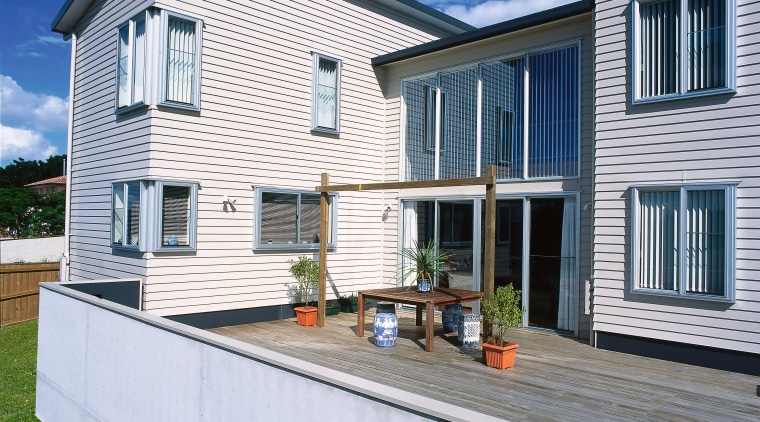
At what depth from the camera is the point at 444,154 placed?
10.2m

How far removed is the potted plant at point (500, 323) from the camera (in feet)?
20.6

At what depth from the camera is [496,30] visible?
907 centimetres

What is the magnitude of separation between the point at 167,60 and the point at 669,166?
22.9 feet

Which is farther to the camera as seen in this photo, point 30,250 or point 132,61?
point 30,250

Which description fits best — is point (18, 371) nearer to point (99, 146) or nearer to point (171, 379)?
point (99, 146)

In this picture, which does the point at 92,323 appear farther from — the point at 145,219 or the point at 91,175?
the point at 91,175


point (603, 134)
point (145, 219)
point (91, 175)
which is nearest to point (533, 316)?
point (603, 134)

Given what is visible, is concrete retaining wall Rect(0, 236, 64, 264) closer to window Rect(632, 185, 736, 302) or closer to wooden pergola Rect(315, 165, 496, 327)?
wooden pergola Rect(315, 165, 496, 327)

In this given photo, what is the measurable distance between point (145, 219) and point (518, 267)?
18.4ft

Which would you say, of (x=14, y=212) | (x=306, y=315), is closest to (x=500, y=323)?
(x=306, y=315)

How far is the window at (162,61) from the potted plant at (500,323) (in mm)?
5257

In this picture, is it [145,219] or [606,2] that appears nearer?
[606,2]

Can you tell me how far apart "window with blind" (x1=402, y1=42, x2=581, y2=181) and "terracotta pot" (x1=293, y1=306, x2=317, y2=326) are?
3248mm

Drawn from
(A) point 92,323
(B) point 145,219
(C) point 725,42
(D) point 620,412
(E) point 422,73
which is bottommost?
→ (D) point 620,412
